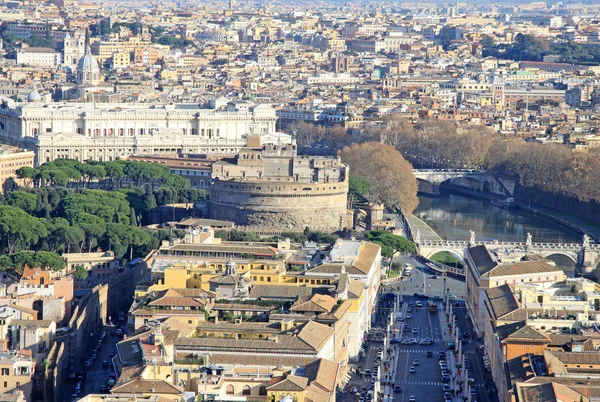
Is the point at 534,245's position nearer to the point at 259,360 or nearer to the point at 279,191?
the point at 279,191

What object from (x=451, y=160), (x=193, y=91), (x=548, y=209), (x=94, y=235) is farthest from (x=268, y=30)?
(x=94, y=235)

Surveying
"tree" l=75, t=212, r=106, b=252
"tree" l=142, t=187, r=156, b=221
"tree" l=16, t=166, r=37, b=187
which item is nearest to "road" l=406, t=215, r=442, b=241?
"tree" l=142, t=187, r=156, b=221

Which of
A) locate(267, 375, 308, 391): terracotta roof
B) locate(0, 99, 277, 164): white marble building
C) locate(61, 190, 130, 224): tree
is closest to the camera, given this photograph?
locate(267, 375, 308, 391): terracotta roof

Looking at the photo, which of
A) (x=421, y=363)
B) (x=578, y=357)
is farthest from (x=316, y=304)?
(x=578, y=357)

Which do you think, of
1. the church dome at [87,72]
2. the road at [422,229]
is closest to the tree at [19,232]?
the road at [422,229]

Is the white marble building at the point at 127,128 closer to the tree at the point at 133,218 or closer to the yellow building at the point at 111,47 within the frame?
the tree at the point at 133,218

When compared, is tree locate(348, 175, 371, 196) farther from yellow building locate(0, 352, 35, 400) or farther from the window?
the window
